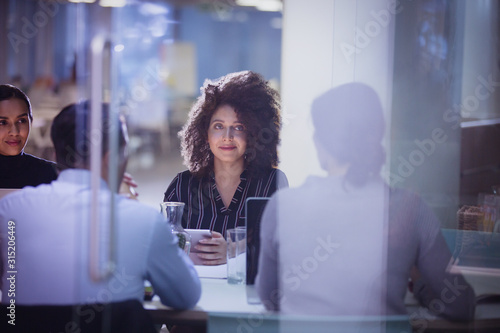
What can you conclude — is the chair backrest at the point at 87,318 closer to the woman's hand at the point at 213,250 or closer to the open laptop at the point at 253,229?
the open laptop at the point at 253,229

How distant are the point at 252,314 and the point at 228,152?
4.16ft

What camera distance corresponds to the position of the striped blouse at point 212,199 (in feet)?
9.09

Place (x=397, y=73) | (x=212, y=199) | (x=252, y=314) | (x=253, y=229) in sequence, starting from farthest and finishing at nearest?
(x=212, y=199) → (x=397, y=73) → (x=253, y=229) → (x=252, y=314)

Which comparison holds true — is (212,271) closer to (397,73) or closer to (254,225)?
(254,225)

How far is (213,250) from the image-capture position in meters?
2.31

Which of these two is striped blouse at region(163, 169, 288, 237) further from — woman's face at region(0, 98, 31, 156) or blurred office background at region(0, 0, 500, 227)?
woman's face at region(0, 98, 31, 156)

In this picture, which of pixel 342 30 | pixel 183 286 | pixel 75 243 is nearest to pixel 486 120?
pixel 342 30

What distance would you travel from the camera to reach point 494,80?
2342 mm

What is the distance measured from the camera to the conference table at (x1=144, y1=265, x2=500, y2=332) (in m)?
1.62

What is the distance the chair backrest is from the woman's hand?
60 centimetres

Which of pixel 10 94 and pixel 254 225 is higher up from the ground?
pixel 10 94

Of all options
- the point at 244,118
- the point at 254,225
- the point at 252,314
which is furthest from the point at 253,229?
the point at 244,118

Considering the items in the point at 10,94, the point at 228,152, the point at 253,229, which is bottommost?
the point at 253,229

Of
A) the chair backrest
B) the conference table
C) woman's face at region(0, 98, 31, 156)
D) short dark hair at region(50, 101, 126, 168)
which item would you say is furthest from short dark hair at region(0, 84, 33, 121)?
the conference table
